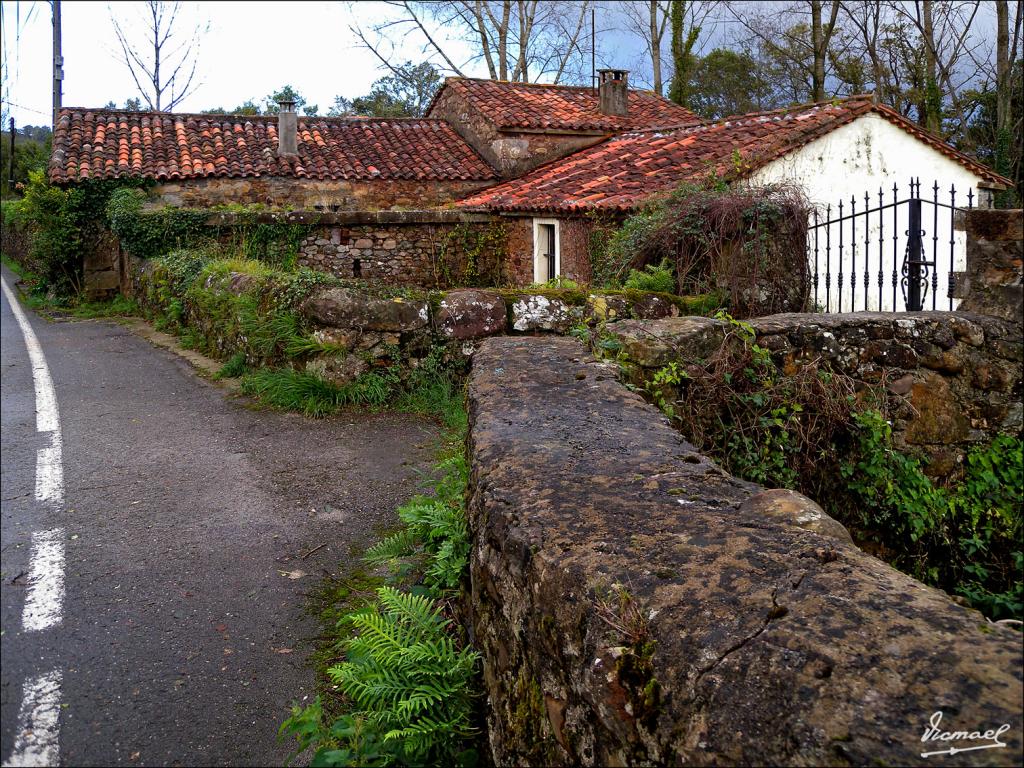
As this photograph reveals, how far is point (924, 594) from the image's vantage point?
1.96 meters

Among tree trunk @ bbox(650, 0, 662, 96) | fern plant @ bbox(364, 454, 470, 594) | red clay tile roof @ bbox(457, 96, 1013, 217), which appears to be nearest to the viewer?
fern plant @ bbox(364, 454, 470, 594)

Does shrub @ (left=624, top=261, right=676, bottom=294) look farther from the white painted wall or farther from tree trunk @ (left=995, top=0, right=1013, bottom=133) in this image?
tree trunk @ (left=995, top=0, right=1013, bottom=133)

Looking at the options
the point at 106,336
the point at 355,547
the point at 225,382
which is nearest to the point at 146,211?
the point at 106,336

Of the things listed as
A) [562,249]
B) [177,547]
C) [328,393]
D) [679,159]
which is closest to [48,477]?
[177,547]

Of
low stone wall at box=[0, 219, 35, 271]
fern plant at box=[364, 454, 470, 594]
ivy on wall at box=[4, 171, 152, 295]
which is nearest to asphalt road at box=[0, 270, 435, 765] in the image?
fern plant at box=[364, 454, 470, 594]

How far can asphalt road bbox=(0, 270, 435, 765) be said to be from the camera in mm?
1331

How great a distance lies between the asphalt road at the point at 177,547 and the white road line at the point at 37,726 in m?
0.01

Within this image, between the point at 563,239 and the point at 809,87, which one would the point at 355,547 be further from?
the point at 809,87

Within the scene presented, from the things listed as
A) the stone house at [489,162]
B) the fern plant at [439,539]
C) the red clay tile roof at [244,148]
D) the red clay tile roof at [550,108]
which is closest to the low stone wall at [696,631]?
the fern plant at [439,539]

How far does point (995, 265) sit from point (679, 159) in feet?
32.6

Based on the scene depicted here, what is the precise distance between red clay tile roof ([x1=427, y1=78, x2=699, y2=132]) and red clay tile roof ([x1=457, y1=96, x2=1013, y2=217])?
7.42 ft

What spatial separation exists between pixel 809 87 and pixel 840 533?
3195 cm

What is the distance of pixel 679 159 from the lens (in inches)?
633

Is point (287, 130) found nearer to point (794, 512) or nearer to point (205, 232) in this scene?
point (205, 232)
